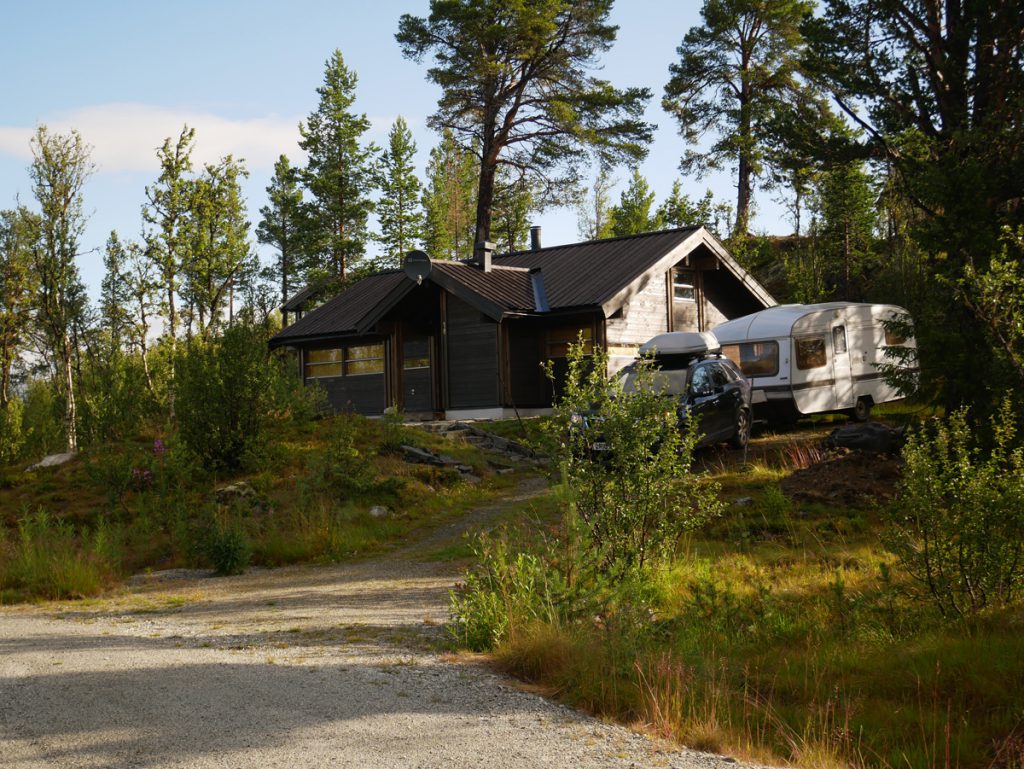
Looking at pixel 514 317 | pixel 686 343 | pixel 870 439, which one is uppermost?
pixel 514 317

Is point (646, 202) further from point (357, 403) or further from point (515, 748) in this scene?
point (515, 748)

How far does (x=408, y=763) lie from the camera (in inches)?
182

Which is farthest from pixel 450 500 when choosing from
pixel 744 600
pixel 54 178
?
pixel 54 178

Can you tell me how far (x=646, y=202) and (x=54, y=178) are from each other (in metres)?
38.9

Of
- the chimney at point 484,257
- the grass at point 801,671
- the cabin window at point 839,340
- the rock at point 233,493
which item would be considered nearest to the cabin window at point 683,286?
the chimney at point 484,257

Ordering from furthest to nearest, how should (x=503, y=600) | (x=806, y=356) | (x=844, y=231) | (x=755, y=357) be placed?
(x=844, y=231) < (x=755, y=357) < (x=806, y=356) < (x=503, y=600)

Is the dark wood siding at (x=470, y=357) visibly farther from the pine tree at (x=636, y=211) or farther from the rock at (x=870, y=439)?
the pine tree at (x=636, y=211)

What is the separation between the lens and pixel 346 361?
31625mm

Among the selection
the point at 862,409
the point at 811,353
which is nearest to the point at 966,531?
the point at 811,353

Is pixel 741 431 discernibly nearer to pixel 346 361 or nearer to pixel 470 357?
pixel 470 357

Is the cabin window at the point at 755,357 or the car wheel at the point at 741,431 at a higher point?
the cabin window at the point at 755,357

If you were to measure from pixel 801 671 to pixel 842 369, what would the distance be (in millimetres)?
17266

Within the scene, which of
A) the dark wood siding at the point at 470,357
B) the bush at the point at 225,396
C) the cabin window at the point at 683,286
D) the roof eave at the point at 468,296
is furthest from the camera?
the cabin window at the point at 683,286

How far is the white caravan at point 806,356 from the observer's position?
22172 mm
